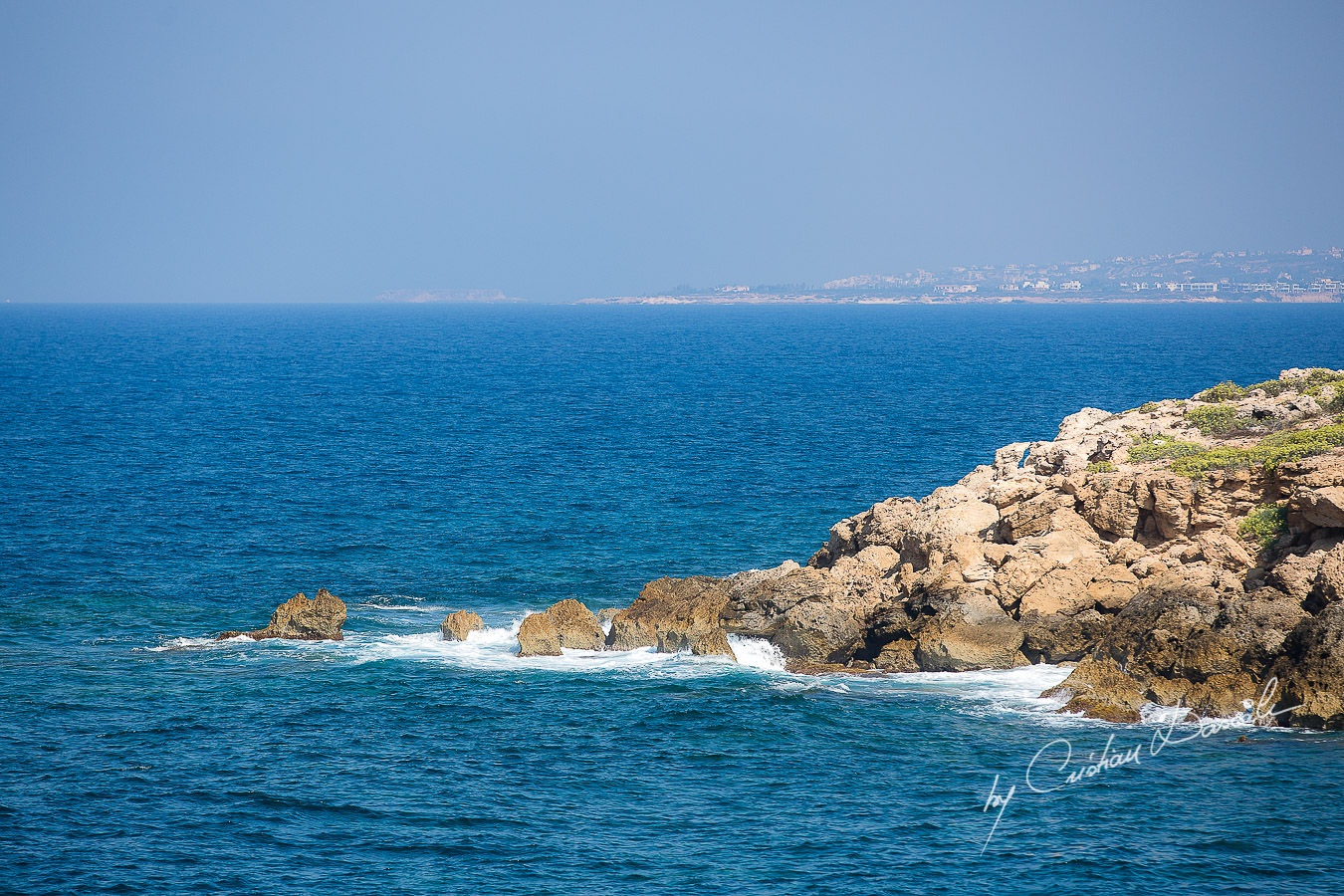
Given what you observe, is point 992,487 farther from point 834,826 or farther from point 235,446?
point 235,446

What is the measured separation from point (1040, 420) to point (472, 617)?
60463mm

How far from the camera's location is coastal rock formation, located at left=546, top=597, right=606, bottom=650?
38.4 m

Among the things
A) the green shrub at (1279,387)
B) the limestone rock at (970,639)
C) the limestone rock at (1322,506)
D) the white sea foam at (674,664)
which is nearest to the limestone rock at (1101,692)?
the white sea foam at (674,664)

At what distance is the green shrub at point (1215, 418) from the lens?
42406 mm

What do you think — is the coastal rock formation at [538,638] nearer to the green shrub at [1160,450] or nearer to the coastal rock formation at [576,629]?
the coastal rock formation at [576,629]

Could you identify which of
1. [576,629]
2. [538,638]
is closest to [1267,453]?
[576,629]

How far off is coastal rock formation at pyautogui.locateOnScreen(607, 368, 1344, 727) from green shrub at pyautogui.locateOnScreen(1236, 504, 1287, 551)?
0.15ft

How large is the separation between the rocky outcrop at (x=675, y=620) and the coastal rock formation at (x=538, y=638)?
6.16 feet

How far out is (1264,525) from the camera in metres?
35.3

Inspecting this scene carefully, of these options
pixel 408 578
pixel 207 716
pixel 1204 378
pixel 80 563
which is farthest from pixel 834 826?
pixel 1204 378

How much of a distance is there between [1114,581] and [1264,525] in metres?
5.25

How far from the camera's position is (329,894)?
22688 millimetres

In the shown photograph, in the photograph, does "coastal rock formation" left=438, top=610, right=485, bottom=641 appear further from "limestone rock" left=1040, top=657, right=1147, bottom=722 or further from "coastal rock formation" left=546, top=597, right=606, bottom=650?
"limestone rock" left=1040, top=657, right=1147, bottom=722

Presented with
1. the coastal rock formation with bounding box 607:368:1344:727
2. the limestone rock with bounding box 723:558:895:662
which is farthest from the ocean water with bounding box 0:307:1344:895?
the coastal rock formation with bounding box 607:368:1344:727
